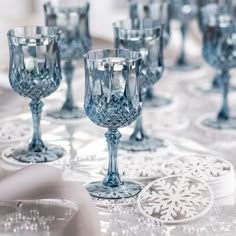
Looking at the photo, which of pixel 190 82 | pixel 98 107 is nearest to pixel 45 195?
pixel 98 107

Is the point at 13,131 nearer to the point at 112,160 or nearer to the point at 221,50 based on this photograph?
the point at 112,160

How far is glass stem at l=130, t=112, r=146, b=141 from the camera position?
1359mm

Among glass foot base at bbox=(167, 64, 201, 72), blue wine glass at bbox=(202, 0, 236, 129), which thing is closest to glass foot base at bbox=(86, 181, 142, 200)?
blue wine glass at bbox=(202, 0, 236, 129)

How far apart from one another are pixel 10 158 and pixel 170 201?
0.34 meters

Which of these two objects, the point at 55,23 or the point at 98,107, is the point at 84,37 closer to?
the point at 55,23

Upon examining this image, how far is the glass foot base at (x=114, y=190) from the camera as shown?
1102 millimetres

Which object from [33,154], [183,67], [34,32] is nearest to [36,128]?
[33,154]

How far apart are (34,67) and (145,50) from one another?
0.74 ft

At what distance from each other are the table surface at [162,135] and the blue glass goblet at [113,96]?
77mm

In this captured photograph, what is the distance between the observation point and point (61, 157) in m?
1.26

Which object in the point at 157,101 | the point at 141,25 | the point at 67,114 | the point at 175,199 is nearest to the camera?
the point at 175,199

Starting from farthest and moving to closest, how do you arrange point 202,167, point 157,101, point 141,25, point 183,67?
point 183,67, point 157,101, point 141,25, point 202,167

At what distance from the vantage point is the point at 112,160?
113 cm

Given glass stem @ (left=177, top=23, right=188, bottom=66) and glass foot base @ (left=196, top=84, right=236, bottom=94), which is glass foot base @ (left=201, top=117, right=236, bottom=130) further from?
glass stem @ (left=177, top=23, right=188, bottom=66)
